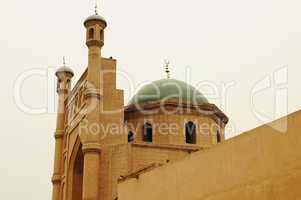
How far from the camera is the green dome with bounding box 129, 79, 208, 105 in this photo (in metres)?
21.6

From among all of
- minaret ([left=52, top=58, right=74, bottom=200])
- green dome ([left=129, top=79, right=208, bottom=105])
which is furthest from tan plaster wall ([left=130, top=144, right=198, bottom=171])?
minaret ([left=52, top=58, right=74, bottom=200])

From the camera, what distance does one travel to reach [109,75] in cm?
1877

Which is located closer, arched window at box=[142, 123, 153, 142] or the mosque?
the mosque

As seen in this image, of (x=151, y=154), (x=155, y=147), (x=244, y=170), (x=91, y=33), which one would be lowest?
(x=244, y=170)

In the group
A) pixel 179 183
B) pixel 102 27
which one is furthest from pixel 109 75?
pixel 179 183

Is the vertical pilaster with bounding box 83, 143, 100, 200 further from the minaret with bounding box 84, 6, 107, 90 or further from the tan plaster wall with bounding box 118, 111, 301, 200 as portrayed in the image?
the tan plaster wall with bounding box 118, 111, 301, 200

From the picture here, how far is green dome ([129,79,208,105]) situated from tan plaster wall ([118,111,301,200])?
1007 centimetres

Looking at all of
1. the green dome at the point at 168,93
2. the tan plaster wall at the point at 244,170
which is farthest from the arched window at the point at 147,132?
the tan plaster wall at the point at 244,170

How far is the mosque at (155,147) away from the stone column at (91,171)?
0.03 metres

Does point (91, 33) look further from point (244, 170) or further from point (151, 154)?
point (244, 170)

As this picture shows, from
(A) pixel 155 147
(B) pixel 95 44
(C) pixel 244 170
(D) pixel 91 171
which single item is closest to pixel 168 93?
(A) pixel 155 147

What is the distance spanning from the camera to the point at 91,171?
17.4m

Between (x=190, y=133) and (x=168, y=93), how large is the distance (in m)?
1.88

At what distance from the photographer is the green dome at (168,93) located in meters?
21.6
